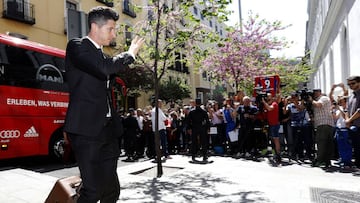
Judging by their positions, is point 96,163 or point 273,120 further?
point 273,120

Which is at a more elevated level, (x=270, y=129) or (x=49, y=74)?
(x=49, y=74)

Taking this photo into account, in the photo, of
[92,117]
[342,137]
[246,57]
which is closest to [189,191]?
[92,117]

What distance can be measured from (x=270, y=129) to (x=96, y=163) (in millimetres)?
7118

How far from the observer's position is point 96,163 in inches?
98.5

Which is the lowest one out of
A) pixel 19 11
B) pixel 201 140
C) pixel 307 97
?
pixel 201 140

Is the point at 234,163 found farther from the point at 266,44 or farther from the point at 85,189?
the point at 266,44

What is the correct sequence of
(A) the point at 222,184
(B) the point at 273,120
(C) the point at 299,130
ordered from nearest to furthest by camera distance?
1. (A) the point at 222,184
2. (B) the point at 273,120
3. (C) the point at 299,130

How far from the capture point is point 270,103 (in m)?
9.30

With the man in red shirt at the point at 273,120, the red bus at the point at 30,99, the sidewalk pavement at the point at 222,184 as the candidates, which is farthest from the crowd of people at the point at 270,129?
the red bus at the point at 30,99

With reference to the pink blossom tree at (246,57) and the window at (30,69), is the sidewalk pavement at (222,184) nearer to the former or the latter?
the window at (30,69)

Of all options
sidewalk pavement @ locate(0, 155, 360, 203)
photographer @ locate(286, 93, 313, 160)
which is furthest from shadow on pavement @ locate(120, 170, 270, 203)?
photographer @ locate(286, 93, 313, 160)

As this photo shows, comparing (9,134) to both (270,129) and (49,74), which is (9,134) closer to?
(49,74)

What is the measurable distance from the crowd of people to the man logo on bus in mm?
2532

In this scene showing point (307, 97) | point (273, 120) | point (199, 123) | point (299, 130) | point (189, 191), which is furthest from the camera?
point (199, 123)
